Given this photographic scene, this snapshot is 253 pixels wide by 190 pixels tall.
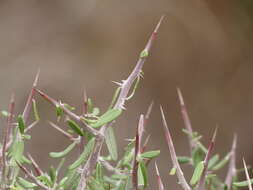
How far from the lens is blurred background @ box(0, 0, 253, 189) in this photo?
5.45 feet

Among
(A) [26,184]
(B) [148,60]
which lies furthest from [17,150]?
(B) [148,60]

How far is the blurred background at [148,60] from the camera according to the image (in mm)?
1660

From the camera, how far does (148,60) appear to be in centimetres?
169

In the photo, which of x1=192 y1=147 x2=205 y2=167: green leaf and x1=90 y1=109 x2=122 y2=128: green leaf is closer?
x1=90 y1=109 x2=122 y2=128: green leaf

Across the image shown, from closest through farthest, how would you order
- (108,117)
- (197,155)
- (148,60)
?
1. (108,117)
2. (197,155)
3. (148,60)

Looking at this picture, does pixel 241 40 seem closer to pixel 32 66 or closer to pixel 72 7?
pixel 72 7

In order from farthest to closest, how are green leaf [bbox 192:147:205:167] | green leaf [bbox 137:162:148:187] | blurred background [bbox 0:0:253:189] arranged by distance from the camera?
blurred background [bbox 0:0:253:189] < green leaf [bbox 192:147:205:167] < green leaf [bbox 137:162:148:187]

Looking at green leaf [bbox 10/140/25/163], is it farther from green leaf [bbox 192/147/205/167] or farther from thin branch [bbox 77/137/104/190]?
green leaf [bbox 192/147/205/167]

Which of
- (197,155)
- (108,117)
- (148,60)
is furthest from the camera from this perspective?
(148,60)

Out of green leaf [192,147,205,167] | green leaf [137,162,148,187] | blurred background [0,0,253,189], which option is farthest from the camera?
blurred background [0,0,253,189]

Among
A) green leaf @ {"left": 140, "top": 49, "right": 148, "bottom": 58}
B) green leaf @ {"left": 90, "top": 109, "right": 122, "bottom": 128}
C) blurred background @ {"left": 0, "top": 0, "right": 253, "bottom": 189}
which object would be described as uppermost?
green leaf @ {"left": 140, "top": 49, "right": 148, "bottom": 58}

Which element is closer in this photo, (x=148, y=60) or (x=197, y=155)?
(x=197, y=155)

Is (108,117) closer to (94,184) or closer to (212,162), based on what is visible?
(94,184)

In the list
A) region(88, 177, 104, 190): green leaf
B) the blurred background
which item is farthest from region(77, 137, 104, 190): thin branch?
the blurred background
